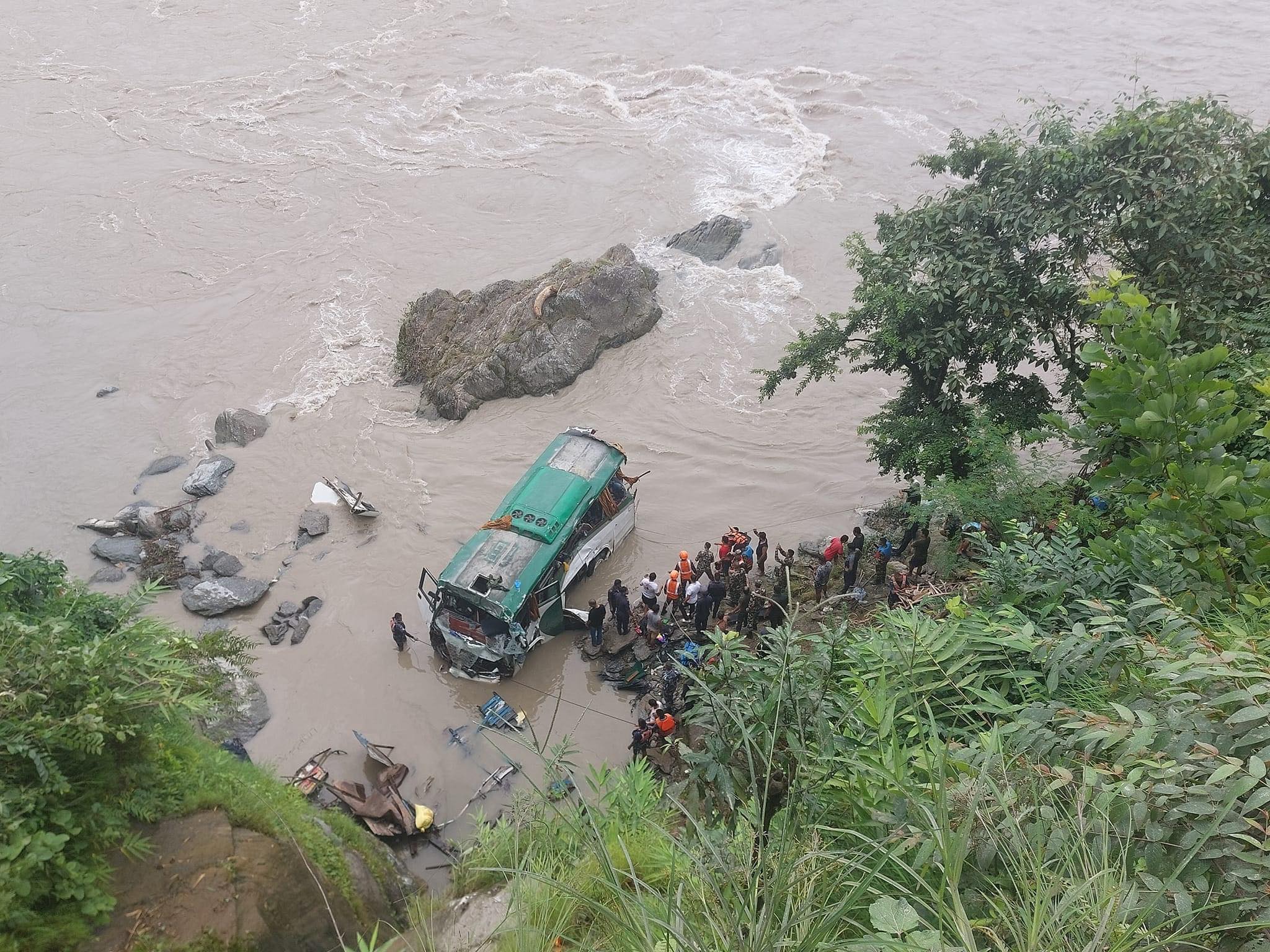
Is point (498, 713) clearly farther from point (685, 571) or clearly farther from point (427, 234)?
point (427, 234)

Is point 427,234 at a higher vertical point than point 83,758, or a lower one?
lower

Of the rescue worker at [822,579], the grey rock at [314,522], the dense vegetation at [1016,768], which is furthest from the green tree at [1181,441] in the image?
the grey rock at [314,522]

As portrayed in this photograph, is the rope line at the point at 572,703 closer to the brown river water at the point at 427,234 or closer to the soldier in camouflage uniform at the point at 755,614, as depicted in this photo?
the brown river water at the point at 427,234

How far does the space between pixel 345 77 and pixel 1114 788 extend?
116ft

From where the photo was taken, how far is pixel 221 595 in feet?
43.4

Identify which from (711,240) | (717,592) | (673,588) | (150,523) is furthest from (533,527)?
(711,240)

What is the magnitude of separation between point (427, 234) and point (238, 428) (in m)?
9.61

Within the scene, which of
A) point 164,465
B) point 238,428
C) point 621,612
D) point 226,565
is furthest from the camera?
point 238,428

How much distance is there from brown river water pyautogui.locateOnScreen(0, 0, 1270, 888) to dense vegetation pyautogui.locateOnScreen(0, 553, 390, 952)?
4.59m

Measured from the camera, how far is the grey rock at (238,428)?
17.0 metres

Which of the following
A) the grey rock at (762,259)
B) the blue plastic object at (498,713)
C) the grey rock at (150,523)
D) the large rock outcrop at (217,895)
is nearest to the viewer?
the large rock outcrop at (217,895)

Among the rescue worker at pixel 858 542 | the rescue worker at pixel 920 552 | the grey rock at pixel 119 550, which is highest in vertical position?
the rescue worker at pixel 920 552

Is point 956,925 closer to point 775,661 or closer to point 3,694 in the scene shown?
point 775,661

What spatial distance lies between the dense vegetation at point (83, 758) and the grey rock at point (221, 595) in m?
7.17
